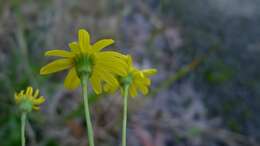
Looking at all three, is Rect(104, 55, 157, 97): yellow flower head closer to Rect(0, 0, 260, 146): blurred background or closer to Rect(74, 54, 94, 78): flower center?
Rect(74, 54, 94, 78): flower center

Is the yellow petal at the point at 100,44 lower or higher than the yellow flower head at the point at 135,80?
higher

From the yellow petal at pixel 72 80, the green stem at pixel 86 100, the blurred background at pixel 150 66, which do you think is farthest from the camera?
the blurred background at pixel 150 66

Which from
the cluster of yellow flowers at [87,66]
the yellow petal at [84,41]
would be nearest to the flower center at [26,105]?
the cluster of yellow flowers at [87,66]

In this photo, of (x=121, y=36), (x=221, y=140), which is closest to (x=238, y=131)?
A: (x=221, y=140)

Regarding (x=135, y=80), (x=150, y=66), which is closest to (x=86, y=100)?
(x=135, y=80)

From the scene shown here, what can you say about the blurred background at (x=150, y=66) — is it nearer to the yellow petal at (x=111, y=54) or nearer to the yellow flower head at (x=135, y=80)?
the yellow flower head at (x=135, y=80)
